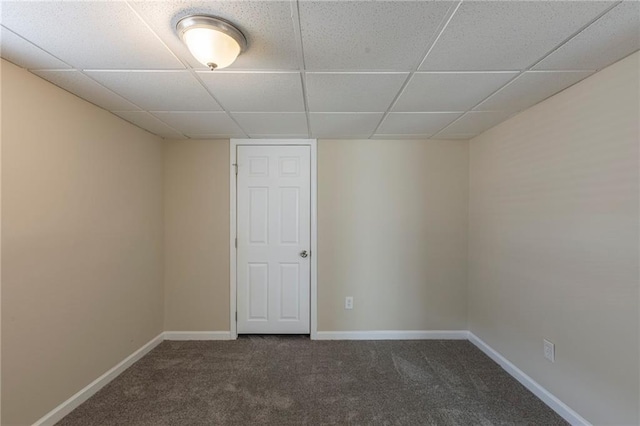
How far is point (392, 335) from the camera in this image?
2.96 meters

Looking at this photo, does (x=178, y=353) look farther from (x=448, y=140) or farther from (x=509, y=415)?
(x=448, y=140)

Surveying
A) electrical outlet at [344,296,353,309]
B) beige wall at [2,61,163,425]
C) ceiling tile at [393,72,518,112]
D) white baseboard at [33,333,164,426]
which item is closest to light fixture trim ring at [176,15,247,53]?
ceiling tile at [393,72,518,112]

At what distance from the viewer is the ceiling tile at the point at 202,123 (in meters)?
2.23

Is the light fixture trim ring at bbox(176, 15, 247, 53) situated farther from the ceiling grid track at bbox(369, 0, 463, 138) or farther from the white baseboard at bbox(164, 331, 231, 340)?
the white baseboard at bbox(164, 331, 231, 340)

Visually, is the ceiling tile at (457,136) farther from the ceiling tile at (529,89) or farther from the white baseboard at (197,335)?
the white baseboard at (197,335)

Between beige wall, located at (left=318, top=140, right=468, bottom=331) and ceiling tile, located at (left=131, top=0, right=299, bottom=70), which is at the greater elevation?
ceiling tile, located at (left=131, top=0, right=299, bottom=70)

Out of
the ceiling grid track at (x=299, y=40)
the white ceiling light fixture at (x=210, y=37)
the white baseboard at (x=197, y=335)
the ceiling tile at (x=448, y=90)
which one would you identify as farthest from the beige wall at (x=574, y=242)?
the white baseboard at (x=197, y=335)

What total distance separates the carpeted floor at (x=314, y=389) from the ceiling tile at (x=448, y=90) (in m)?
2.21

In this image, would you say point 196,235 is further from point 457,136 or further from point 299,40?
point 457,136

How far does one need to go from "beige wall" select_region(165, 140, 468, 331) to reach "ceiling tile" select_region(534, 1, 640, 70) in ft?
4.92

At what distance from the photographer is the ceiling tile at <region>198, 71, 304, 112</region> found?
159 cm

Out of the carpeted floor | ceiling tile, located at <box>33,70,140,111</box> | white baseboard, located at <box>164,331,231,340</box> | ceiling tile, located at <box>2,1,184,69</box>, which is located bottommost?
the carpeted floor

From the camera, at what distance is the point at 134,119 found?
7.68ft

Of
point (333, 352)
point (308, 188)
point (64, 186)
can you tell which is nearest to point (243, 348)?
point (333, 352)
